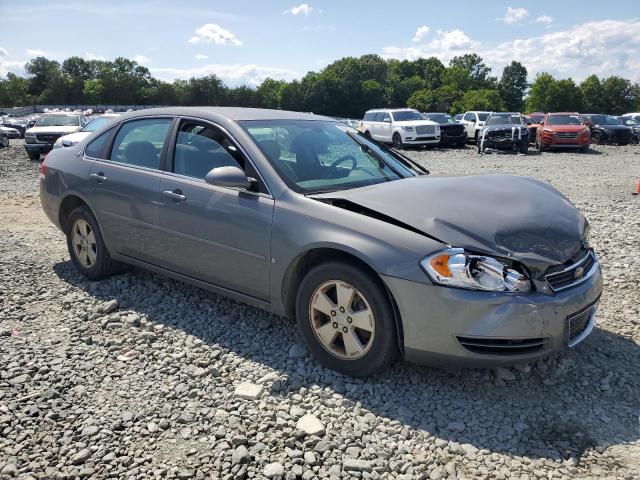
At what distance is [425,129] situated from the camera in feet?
78.9

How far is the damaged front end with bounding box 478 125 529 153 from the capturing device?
857 inches

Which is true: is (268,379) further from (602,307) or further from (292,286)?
(602,307)

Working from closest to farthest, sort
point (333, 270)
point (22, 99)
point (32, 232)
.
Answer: point (333, 270)
point (32, 232)
point (22, 99)

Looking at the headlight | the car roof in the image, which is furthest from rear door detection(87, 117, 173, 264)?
the headlight

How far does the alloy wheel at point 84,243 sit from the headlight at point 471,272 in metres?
3.44

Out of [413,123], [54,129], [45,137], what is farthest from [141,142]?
[413,123]

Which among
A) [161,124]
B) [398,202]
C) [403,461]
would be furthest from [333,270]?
[161,124]

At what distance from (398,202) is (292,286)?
2.95ft

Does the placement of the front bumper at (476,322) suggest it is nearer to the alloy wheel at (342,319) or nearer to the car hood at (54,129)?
the alloy wheel at (342,319)

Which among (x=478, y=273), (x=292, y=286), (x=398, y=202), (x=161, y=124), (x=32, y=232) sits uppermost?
(x=161, y=124)

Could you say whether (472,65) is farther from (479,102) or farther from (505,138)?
(505,138)

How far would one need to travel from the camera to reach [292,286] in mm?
3643

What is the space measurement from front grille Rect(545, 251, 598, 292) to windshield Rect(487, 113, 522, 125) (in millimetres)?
20523

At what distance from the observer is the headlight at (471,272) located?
9.82 ft
